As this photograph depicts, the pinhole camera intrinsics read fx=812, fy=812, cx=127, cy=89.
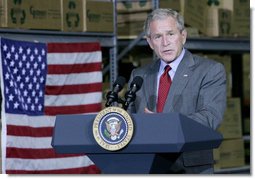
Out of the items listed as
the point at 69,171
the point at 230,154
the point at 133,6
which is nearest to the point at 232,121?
the point at 230,154

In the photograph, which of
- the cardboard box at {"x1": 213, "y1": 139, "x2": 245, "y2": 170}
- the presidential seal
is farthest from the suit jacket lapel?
the cardboard box at {"x1": 213, "y1": 139, "x2": 245, "y2": 170}

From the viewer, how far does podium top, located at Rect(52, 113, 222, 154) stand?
3.05 m

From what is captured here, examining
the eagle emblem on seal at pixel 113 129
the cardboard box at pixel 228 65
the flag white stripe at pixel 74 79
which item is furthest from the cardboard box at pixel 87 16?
the eagle emblem on seal at pixel 113 129

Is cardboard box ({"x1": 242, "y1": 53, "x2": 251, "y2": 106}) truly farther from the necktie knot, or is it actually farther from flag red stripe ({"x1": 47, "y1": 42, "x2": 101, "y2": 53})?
the necktie knot

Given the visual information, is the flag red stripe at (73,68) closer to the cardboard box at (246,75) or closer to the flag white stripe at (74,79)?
the flag white stripe at (74,79)

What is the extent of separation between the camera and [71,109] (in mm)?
6980

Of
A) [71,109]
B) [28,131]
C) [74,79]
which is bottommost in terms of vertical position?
[28,131]

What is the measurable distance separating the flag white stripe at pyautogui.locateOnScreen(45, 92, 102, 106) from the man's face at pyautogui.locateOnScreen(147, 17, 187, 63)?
123 inches

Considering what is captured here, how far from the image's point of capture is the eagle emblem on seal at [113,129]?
3.13 m

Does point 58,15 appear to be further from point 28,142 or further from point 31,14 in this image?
point 28,142

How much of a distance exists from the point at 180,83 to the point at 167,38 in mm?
215

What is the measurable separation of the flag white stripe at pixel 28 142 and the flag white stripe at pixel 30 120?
0.36 feet

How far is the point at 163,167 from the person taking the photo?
327cm

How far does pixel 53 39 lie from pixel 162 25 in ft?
10.9
